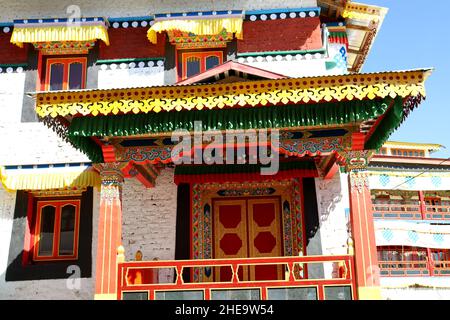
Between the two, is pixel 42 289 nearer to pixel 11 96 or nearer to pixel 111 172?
pixel 111 172

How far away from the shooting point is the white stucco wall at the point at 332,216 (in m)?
8.60

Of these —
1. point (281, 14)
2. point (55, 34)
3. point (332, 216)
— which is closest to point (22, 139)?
point (55, 34)

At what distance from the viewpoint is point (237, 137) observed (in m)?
7.54

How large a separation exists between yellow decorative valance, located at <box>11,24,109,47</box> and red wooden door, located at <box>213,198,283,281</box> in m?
3.79

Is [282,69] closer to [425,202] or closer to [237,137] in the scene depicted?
[237,137]

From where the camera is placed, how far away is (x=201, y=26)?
9.53 meters

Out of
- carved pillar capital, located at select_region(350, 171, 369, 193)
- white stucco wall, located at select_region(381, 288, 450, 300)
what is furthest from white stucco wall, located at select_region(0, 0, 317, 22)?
white stucco wall, located at select_region(381, 288, 450, 300)

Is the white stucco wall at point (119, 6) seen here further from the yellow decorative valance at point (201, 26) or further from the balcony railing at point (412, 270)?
the balcony railing at point (412, 270)

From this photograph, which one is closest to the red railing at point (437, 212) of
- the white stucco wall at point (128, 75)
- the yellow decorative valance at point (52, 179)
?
the white stucco wall at point (128, 75)

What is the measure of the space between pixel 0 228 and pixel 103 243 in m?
2.85

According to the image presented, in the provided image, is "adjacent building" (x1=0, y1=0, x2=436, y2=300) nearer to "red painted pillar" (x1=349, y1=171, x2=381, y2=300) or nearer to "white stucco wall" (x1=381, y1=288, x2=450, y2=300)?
"red painted pillar" (x1=349, y1=171, x2=381, y2=300)

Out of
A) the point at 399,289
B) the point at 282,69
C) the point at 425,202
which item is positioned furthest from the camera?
the point at 425,202
